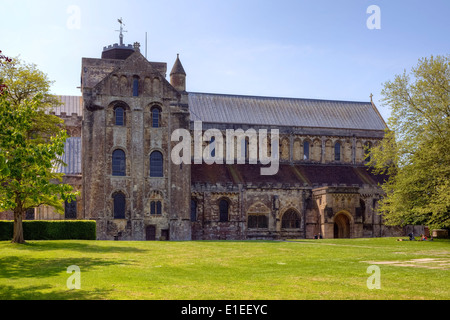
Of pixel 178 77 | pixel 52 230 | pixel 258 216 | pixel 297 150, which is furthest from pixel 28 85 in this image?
pixel 297 150

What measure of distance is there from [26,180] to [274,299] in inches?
735

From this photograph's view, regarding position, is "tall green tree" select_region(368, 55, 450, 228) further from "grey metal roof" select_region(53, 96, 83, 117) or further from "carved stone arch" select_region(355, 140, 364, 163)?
"grey metal roof" select_region(53, 96, 83, 117)

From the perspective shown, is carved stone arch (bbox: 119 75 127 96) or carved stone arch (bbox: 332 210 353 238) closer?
carved stone arch (bbox: 119 75 127 96)

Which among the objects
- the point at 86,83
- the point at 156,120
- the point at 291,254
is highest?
the point at 86,83

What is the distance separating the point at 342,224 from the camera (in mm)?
54844

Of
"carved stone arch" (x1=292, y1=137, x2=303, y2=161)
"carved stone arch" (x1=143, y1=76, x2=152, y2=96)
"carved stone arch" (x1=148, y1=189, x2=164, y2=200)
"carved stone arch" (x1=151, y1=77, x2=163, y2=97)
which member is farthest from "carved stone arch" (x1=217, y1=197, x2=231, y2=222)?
"carved stone arch" (x1=143, y1=76, x2=152, y2=96)

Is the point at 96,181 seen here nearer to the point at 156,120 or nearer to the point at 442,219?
the point at 156,120

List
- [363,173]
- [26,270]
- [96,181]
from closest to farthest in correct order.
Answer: [26,270] < [96,181] < [363,173]

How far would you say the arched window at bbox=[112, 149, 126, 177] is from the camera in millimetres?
50125

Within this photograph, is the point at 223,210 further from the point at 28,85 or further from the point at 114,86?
the point at 28,85

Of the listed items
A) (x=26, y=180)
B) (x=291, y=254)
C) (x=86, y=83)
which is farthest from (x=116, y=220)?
(x=291, y=254)

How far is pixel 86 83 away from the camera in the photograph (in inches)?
2285

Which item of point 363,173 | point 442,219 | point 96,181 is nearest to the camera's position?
point 442,219
